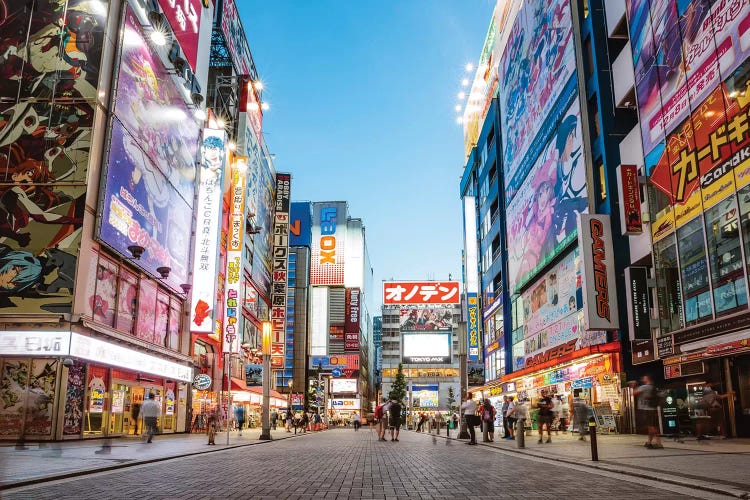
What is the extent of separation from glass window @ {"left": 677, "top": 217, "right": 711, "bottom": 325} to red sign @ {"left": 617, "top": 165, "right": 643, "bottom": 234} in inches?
109

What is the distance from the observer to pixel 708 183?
18828mm

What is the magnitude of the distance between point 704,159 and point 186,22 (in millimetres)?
27144

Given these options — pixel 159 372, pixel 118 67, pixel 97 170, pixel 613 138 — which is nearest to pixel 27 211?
pixel 97 170

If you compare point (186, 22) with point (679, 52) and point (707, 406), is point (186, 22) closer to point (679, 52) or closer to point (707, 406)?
point (679, 52)

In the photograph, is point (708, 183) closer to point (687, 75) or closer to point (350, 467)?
point (687, 75)

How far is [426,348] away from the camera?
95500mm

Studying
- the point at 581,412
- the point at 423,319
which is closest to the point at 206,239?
the point at 581,412

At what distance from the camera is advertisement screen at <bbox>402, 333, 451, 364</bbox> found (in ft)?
310

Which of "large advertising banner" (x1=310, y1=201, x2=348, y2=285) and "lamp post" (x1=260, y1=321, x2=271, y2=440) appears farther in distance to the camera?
"large advertising banner" (x1=310, y1=201, x2=348, y2=285)

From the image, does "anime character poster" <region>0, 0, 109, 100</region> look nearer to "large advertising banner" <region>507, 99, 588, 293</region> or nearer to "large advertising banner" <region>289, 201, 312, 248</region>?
"large advertising banner" <region>507, 99, 588, 293</region>

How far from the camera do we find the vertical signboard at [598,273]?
2633 centimetres

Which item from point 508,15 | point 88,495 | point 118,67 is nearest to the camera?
point 88,495

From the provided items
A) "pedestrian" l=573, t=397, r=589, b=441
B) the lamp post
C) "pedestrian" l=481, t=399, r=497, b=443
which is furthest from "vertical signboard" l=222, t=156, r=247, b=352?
"pedestrian" l=573, t=397, r=589, b=441

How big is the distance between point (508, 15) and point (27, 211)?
131ft
